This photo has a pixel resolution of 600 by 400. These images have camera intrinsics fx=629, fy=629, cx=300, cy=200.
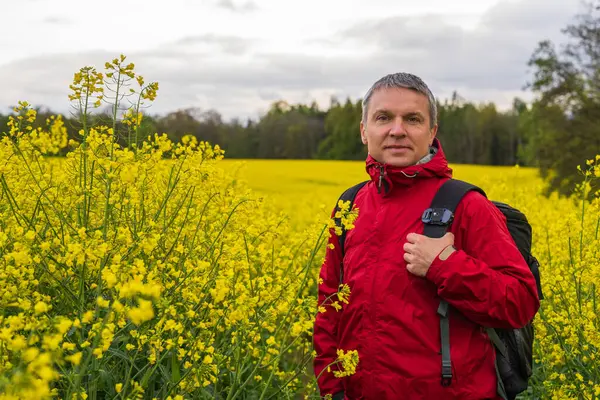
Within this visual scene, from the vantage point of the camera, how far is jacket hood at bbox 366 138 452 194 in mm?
2303

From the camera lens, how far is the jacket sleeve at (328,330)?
8.21 feet

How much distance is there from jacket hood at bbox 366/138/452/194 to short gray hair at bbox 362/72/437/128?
16 centimetres

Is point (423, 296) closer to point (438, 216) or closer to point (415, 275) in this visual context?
point (415, 275)

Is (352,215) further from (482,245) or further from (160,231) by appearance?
(160,231)

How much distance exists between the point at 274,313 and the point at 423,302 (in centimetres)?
53

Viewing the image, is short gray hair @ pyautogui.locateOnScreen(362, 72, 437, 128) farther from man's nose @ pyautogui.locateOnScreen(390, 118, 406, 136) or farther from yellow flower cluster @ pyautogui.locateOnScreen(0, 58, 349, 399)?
yellow flower cluster @ pyautogui.locateOnScreen(0, 58, 349, 399)

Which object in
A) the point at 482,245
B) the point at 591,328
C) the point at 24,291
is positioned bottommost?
the point at 591,328

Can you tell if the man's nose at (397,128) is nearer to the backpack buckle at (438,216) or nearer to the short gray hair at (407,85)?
the short gray hair at (407,85)

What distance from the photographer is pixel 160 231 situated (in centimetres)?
266

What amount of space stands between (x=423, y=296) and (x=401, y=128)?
2.04 ft

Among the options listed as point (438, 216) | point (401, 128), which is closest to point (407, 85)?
point (401, 128)

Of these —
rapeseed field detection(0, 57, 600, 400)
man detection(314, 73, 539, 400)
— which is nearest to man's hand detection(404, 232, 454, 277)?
man detection(314, 73, 539, 400)

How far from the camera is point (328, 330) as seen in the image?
8.35 feet

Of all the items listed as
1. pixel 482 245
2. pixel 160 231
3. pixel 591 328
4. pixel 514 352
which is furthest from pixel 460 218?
pixel 160 231
